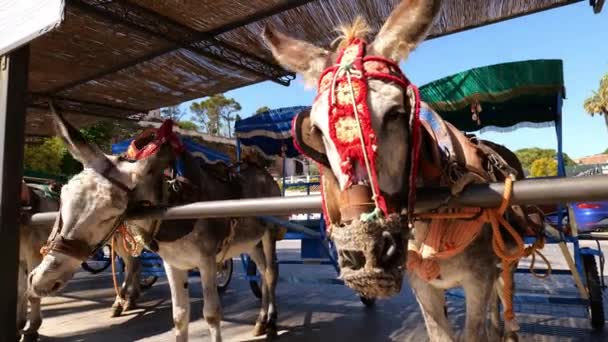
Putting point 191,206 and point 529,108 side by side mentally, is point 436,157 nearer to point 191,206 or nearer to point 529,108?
point 191,206

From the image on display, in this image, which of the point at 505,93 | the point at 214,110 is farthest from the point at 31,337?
the point at 214,110

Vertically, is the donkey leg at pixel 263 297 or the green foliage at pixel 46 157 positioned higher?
the green foliage at pixel 46 157

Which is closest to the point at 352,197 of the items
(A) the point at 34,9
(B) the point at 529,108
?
(A) the point at 34,9

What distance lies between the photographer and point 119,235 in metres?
3.33

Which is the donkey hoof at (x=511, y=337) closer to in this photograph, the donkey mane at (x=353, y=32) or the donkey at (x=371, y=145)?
the donkey at (x=371, y=145)

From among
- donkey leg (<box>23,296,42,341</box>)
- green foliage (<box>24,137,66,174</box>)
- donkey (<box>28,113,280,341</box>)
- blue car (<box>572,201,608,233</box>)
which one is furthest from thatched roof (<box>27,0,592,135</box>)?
green foliage (<box>24,137,66,174</box>)

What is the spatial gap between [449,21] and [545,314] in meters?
3.41

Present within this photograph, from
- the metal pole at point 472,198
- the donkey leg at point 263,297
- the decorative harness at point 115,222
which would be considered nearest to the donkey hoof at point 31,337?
the donkey leg at point 263,297

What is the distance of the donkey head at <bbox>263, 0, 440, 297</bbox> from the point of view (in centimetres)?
124

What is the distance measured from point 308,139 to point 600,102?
44.4 meters

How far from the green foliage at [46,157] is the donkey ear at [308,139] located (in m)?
15.4

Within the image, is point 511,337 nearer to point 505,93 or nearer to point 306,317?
point 505,93

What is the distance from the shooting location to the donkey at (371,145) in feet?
4.08

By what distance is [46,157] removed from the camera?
15477mm
